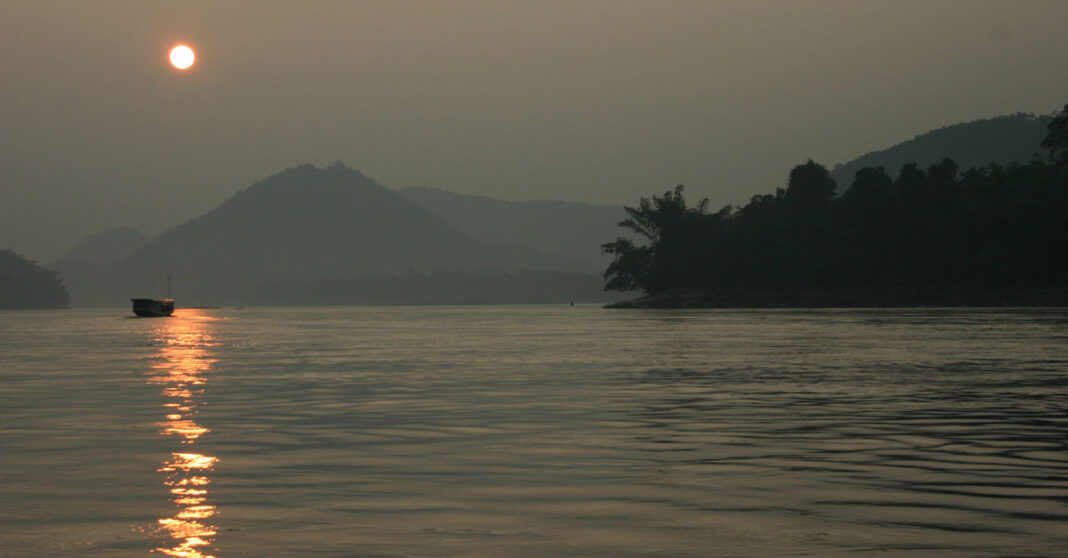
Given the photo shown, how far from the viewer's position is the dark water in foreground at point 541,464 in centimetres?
1340

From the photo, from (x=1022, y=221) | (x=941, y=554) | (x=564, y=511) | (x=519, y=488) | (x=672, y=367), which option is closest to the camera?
(x=941, y=554)

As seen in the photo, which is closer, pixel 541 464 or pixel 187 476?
pixel 187 476

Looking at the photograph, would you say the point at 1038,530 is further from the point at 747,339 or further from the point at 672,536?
the point at 747,339

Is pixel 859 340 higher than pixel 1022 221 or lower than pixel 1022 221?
lower

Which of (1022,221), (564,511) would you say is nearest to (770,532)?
(564,511)

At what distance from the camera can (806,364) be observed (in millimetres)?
49344

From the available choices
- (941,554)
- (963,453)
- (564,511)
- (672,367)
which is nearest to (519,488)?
(564,511)

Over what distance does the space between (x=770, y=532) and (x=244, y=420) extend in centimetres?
1693

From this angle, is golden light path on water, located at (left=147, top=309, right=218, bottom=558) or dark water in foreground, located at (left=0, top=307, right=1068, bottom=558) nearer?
golden light path on water, located at (left=147, top=309, right=218, bottom=558)

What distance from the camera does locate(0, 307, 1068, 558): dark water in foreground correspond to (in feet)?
44.0

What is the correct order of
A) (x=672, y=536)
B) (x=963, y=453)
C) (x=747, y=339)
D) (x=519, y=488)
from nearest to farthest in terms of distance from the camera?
(x=672, y=536)
(x=519, y=488)
(x=963, y=453)
(x=747, y=339)

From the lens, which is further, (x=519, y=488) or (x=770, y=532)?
(x=519, y=488)

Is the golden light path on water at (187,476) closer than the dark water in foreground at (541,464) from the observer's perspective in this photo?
Yes

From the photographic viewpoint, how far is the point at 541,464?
19.7 metres
